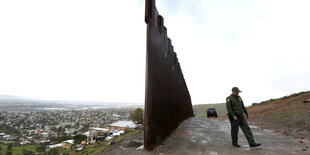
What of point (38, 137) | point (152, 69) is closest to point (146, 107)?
point (152, 69)

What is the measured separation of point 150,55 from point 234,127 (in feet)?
11.3

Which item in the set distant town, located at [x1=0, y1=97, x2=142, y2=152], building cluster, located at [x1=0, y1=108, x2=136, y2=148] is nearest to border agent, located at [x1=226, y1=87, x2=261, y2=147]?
distant town, located at [x1=0, y1=97, x2=142, y2=152]

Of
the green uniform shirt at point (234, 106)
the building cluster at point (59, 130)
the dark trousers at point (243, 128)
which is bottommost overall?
the building cluster at point (59, 130)

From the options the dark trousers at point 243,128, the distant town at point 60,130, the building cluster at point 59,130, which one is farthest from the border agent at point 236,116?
the building cluster at point 59,130

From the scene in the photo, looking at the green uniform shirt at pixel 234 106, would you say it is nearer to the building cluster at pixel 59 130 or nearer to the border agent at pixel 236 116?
the border agent at pixel 236 116

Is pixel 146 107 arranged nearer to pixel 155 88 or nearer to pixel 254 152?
pixel 155 88

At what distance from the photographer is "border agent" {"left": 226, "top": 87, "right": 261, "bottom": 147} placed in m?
4.66

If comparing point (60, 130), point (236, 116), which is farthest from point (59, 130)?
point (236, 116)

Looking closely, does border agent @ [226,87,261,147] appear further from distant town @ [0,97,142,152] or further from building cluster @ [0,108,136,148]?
building cluster @ [0,108,136,148]

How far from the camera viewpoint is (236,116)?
4.82m

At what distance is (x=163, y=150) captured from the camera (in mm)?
4457

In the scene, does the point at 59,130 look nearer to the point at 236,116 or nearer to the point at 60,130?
the point at 60,130

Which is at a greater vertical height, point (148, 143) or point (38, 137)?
point (148, 143)

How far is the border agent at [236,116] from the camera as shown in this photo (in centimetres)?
466
